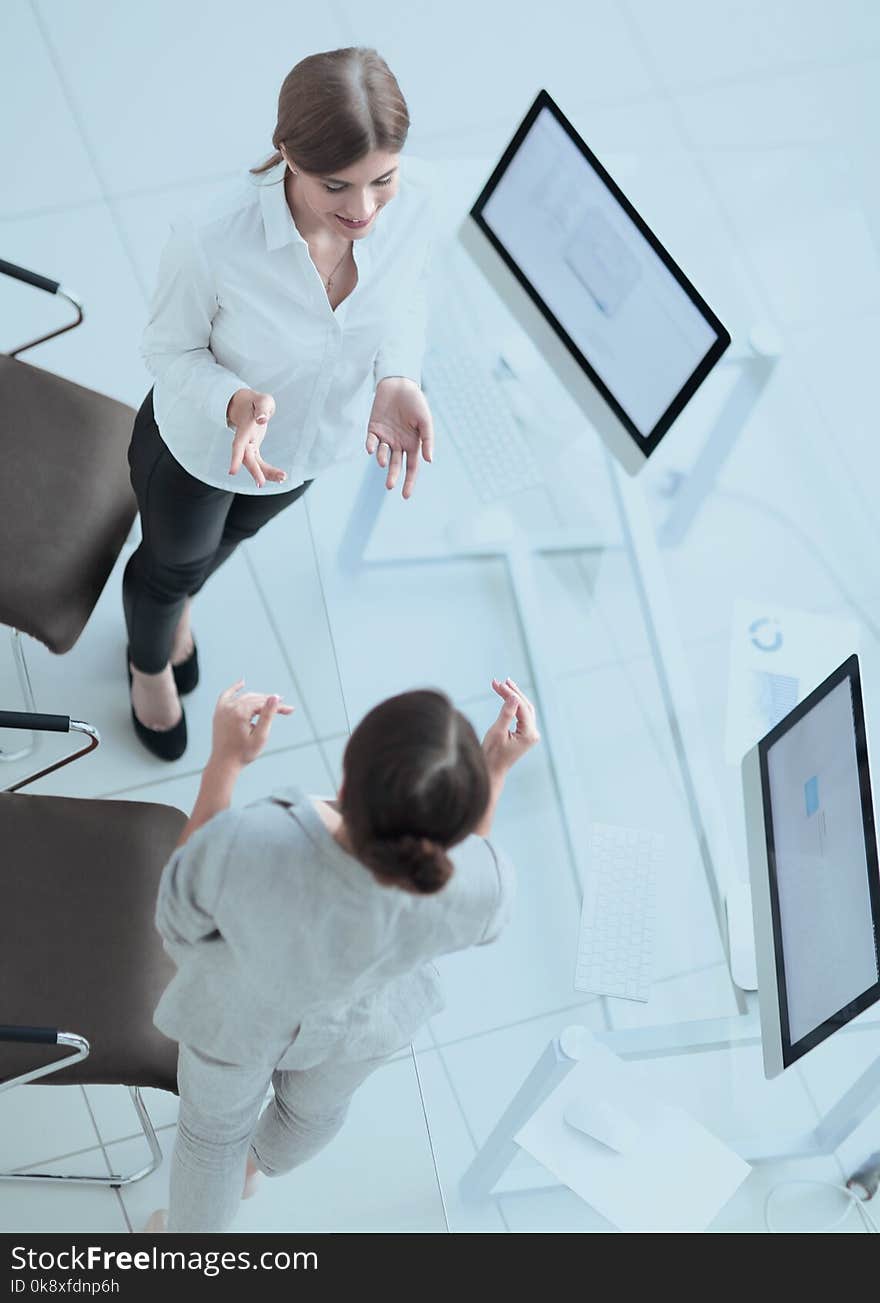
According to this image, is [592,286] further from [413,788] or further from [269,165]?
[413,788]

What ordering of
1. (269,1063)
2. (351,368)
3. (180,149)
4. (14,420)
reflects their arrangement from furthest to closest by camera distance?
(180,149) < (14,420) < (351,368) < (269,1063)

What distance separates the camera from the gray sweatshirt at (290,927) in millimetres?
1382

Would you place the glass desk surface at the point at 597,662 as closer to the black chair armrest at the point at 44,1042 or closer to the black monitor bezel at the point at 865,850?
the black monitor bezel at the point at 865,850

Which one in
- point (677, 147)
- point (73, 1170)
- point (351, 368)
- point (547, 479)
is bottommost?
point (73, 1170)

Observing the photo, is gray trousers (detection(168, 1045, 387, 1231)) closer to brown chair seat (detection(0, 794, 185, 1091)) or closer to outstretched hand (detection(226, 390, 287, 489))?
brown chair seat (detection(0, 794, 185, 1091))

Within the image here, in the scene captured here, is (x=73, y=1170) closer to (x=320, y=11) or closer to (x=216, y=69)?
(x=216, y=69)

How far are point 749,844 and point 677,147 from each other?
102 inches

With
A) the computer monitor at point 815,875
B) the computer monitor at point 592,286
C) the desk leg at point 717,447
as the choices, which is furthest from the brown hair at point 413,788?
the desk leg at point 717,447

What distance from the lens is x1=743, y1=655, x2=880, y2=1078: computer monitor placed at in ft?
5.66

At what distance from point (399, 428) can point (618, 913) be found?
0.84 meters

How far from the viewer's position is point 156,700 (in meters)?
2.64

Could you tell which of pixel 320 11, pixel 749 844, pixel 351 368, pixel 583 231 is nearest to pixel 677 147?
pixel 320 11

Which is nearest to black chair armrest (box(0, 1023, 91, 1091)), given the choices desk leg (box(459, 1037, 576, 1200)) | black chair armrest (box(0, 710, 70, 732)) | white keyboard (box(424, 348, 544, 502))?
black chair armrest (box(0, 710, 70, 732))

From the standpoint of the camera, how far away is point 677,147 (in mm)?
3885
